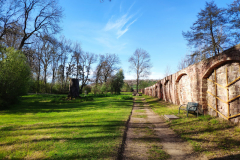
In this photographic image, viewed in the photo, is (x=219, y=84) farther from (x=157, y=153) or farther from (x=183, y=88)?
(x=183, y=88)

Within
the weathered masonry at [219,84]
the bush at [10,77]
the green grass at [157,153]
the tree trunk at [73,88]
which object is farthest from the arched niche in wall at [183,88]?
the bush at [10,77]

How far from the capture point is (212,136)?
4262mm

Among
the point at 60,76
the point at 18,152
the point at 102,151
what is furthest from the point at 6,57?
the point at 60,76

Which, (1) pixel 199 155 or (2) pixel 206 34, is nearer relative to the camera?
(1) pixel 199 155

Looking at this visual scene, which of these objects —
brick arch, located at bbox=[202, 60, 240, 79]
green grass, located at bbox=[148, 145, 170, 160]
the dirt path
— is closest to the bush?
the dirt path

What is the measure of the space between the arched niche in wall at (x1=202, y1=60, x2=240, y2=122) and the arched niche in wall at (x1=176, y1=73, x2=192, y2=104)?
258cm

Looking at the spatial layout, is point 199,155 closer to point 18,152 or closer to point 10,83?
point 18,152

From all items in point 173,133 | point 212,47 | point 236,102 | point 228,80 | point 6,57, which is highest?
point 212,47

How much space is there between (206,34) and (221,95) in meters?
11.4

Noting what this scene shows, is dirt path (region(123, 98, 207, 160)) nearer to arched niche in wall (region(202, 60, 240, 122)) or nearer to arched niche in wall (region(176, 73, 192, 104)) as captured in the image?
arched niche in wall (region(202, 60, 240, 122))

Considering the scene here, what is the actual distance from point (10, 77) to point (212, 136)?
13.0 meters

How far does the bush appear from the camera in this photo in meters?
10.4

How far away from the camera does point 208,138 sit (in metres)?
4.18

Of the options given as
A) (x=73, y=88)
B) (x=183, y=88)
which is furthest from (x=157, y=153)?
(x=73, y=88)
